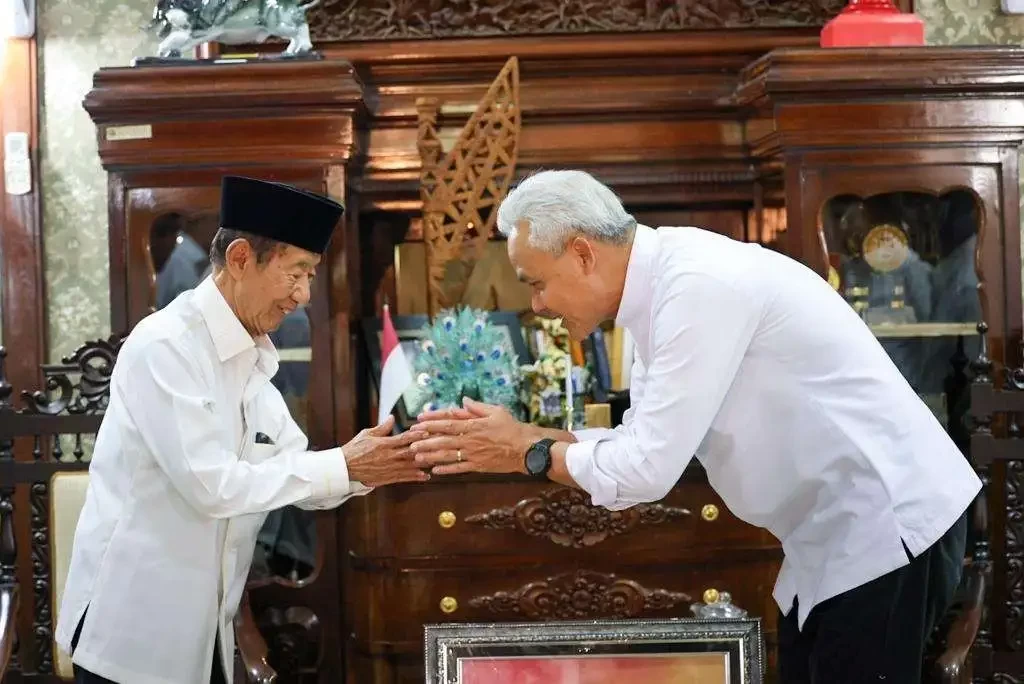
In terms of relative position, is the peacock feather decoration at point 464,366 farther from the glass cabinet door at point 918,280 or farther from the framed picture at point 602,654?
the glass cabinet door at point 918,280

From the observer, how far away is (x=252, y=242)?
2.44m

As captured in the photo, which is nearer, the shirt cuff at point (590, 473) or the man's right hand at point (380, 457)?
the shirt cuff at point (590, 473)

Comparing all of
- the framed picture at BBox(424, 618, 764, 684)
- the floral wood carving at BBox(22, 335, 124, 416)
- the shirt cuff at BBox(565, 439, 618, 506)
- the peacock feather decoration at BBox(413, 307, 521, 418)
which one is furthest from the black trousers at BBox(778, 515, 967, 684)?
the floral wood carving at BBox(22, 335, 124, 416)

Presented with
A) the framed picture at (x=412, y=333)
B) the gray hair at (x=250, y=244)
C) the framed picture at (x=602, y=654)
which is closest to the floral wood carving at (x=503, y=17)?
the framed picture at (x=412, y=333)

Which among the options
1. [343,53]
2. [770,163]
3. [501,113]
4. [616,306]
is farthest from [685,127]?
[616,306]

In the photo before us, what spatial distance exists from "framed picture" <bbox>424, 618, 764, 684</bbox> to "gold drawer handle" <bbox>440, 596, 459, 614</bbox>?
0.67 metres

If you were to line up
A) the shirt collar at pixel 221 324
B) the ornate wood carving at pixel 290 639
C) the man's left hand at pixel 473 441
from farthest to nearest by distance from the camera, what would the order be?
the ornate wood carving at pixel 290 639, the man's left hand at pixel 473 441, the shirt collar at pixel 221 324

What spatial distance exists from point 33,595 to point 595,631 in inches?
59.8

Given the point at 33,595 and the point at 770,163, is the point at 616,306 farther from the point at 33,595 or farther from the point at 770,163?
the point at 33,595

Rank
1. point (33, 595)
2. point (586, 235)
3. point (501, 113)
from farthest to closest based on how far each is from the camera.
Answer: point (501, 113)
point (33, 595)
point (586, 235)

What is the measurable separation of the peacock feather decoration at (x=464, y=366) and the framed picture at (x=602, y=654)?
751 mm

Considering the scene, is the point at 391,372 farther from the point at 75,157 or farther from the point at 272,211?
the point at 75,157

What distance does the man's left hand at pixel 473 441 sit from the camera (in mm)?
2555

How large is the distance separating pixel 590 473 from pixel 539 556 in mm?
944
